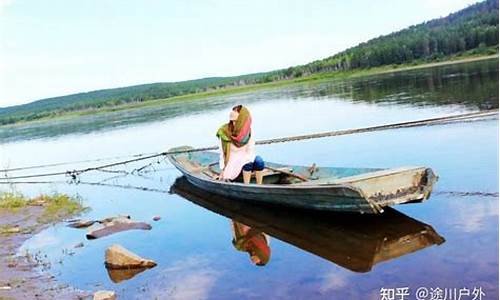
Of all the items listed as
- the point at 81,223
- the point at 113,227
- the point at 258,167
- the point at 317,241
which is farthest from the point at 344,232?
the point at 81,223

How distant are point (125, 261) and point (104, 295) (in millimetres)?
1281

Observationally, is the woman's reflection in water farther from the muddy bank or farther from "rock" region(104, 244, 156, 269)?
the muddy bank

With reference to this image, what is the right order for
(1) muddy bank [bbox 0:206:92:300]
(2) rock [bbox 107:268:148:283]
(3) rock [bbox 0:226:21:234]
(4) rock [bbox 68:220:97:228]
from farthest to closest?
1. (4) rock [bbox 68:220:97:228]
2. (3) rock [bbox 0:226:21:234]
3. (2) rock [bbox 107:268:148:283]
4. (1) muddy bank [bbox 0:206:92:300]

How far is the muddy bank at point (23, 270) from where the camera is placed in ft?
24.0

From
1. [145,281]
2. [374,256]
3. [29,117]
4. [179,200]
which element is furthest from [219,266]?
[29,117]

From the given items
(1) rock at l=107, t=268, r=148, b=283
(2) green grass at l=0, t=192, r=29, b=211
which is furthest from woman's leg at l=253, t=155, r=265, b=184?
(2) green grass at l=0, t=192, r=29, b=211

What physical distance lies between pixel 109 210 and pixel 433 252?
8286mm

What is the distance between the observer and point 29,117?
357ft

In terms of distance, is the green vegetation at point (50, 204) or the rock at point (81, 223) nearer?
the rock at point (81, 223)

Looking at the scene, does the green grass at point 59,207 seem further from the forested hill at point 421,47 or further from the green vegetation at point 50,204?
the forested hill at point 421,47

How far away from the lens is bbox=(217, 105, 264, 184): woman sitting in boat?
9445 mm

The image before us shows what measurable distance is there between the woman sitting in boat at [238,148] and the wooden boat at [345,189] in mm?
274

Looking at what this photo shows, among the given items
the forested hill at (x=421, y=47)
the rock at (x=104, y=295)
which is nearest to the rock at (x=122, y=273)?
the rock at (x=104, y=295)

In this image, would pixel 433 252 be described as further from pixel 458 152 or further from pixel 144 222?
pixel 458 152
